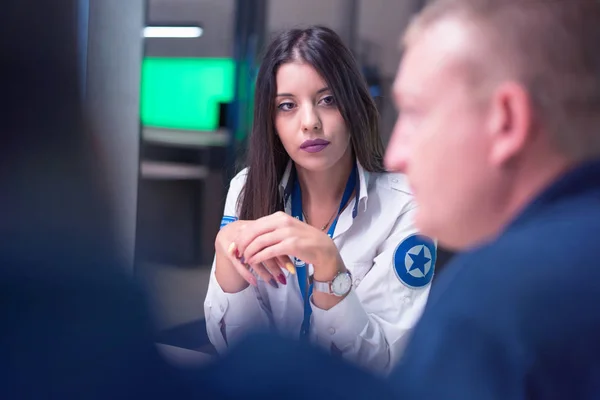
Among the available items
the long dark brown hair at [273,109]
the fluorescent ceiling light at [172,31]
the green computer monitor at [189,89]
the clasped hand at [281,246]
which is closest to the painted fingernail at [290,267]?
the clasped hand at [281,246]

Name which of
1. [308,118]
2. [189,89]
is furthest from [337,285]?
[189,89]

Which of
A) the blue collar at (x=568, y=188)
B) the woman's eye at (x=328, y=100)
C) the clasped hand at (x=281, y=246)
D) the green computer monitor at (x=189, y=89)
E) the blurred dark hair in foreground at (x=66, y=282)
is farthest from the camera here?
the green computer monitor at (x=189, y=89)

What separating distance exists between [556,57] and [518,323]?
153 mm

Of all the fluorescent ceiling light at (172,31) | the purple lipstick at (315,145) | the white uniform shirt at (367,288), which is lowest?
the white uniform shirt at (367,288)

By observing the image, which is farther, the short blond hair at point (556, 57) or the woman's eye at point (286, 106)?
the woman's eye at point (286, 106)

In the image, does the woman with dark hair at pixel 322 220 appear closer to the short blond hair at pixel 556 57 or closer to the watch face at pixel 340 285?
the watch face at pixel 340 285

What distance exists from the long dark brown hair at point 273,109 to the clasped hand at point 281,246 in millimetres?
112

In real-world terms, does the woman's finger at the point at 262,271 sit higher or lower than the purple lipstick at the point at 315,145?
lower

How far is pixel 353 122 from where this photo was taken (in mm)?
816

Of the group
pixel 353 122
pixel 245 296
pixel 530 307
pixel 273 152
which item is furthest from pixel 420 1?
pixel 530 307

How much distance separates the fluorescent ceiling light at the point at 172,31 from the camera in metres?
0.92

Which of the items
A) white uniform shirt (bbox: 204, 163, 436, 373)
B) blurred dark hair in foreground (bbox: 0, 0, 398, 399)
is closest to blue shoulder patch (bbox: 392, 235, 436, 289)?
white uniform shirt (bbox: 204, 163, 436, 373)

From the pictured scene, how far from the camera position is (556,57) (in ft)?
1.09

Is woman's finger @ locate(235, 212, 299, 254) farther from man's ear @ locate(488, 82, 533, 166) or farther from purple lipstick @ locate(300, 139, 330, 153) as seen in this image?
man's ear @ locate(488, 82, 533, 166)
